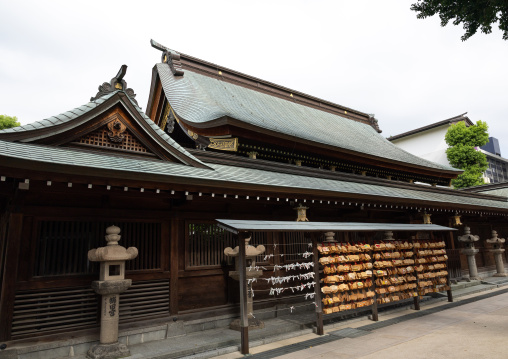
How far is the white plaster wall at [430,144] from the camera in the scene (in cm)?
3647

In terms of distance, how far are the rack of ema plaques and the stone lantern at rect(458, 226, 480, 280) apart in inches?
188

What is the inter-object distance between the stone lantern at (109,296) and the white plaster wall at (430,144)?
125 feet

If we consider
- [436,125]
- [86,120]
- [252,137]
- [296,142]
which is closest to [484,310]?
[296,142]

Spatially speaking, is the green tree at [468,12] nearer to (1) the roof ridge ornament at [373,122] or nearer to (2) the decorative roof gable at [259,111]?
(2) the decorative roof gable at [259,111]

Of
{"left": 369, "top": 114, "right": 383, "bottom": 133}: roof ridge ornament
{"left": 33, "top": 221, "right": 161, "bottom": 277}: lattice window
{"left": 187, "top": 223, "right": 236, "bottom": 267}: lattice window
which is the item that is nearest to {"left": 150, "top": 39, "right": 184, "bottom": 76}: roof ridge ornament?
{"left": 187, "top": 223, "right": 236, "bottom": 267}: lattice window

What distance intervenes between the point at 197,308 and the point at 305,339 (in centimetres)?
270

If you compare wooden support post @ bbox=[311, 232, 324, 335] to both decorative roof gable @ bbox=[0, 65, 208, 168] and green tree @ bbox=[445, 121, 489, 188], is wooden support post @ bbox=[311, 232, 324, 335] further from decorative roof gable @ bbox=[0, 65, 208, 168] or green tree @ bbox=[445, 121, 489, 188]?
green tree @ bbox=[445, 121, 489, 188]

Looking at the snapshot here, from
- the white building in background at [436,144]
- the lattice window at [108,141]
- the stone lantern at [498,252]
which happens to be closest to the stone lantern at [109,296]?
the lattice window at [108,141]

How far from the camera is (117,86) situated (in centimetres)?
808

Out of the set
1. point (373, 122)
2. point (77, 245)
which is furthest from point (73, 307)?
point (373, 122)

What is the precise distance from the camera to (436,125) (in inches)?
1463

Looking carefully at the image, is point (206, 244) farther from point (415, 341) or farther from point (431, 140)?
point (431, 140)

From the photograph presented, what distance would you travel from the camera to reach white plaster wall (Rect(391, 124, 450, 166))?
36469 millimetres

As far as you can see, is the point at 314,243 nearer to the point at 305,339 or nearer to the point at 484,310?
the point at 305,339
